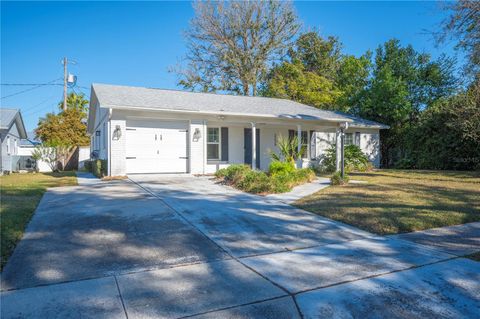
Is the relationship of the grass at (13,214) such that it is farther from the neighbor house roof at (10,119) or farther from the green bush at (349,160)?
the green bush at (349,160)

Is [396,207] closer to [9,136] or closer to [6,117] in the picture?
[6,117]

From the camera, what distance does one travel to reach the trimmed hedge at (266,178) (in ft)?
28.3

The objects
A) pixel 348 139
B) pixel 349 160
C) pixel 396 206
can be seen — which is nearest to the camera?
pixel 396 206

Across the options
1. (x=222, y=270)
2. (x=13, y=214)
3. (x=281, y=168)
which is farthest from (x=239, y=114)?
(x=222, y=270)

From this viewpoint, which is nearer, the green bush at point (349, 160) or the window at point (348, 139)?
the green bush at point (349, 160)

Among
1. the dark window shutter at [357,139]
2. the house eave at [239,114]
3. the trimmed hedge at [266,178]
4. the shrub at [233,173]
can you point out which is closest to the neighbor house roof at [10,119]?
A: the house eave at [239,114]

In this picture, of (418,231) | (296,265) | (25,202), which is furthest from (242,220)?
(25,202)

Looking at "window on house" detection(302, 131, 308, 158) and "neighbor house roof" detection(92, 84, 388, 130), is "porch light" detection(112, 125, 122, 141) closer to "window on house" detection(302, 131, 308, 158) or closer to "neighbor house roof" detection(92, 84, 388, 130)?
"neighbor house roof" detection(92, 84, 388, 130)

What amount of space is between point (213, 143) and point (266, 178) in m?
5.59

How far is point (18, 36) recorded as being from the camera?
18.2 metres

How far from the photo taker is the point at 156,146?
12.7m

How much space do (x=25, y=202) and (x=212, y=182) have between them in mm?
5249

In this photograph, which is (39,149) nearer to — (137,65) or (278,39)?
(137,65)

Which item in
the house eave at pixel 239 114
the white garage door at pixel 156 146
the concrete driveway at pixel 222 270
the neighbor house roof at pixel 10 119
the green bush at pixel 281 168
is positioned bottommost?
the concrete driveway at pixel 222 270
